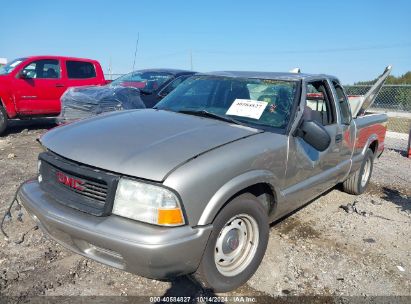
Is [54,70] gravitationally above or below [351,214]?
above

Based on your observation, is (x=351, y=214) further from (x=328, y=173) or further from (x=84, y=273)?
(x=84, y=273)

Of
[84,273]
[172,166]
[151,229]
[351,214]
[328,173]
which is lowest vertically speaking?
[351,214]

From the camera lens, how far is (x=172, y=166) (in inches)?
93.2

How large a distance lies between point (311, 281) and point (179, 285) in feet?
3.66

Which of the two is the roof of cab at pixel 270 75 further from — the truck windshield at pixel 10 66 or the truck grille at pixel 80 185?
the truck windshield at pixel 10 66

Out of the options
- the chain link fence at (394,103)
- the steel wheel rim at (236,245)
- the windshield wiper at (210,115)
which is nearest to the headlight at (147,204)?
the steel wheel rim at (236,245)

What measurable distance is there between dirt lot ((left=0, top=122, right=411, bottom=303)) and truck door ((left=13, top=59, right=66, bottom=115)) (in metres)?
4.53

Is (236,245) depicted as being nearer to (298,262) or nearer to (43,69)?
(298,262)

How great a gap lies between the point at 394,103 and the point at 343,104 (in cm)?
1229

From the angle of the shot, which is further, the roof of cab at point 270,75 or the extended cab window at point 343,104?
the extended cab window at point 343,104

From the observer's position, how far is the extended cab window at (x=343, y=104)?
14.4 feet

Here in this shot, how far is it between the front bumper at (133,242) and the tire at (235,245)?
17cm

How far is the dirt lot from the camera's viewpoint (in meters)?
2.86

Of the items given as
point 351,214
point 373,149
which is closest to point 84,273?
point 351,214
